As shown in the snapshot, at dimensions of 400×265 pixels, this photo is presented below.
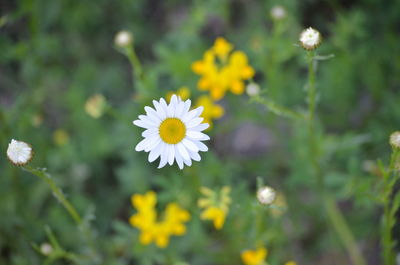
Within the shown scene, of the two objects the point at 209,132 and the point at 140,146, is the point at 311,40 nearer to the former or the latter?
the point at 140,146

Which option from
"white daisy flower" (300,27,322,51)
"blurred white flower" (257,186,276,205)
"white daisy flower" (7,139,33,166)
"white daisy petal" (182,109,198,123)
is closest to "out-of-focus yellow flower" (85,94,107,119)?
"white daisy flower" (7,139,33,166)

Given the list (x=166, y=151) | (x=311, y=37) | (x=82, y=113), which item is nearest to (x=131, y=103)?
(x=82, y=113)

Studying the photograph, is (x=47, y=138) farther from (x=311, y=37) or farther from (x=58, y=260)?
(x=311, y=37)

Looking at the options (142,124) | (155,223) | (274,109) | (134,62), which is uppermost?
(134,62)

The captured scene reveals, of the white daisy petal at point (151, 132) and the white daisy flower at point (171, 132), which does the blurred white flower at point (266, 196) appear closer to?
the white daisy flower at point (171, 132)

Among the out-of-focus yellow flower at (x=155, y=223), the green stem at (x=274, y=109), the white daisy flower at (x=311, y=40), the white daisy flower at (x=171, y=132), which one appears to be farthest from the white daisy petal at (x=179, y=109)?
the out-of-focus yellow flower at (x=155, y=223)

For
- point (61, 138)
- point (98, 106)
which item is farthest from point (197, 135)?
point (61, 138)

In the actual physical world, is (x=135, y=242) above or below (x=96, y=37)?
below
